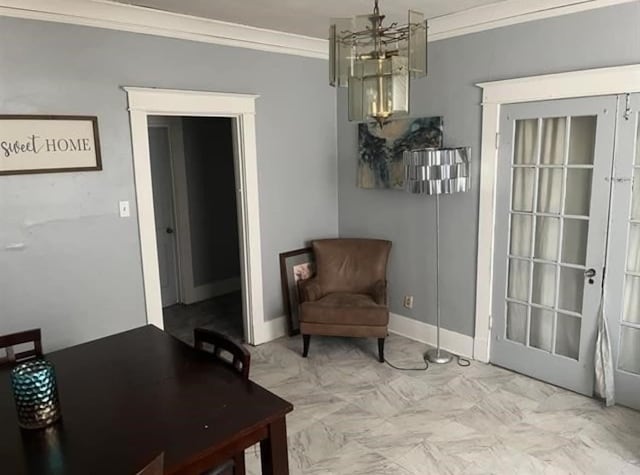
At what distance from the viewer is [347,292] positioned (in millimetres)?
4250

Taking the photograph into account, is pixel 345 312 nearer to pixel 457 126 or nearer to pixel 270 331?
pixel 270 331

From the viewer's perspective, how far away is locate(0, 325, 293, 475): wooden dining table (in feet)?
4.67

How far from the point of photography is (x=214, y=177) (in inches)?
223

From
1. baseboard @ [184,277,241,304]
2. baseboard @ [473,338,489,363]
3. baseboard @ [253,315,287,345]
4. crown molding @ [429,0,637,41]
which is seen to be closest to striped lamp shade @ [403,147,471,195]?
crown molding @ [429,0,637,41]

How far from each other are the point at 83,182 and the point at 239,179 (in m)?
1.27

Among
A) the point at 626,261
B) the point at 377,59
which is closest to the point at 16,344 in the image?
the point at 377,59

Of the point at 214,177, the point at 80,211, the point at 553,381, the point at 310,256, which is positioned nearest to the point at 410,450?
the point at 553,381

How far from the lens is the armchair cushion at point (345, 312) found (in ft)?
12.3

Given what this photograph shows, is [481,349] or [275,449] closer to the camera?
[275,449]

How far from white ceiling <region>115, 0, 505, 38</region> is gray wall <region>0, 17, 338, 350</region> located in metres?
0.29

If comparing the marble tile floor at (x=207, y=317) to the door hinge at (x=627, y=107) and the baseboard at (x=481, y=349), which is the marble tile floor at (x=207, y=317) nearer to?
the baseboard at (x=481, y=349)

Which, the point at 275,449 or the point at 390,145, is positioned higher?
the point at 390,145

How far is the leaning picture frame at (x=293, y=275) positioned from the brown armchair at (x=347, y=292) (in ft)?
0.63

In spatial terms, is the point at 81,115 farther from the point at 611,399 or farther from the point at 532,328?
the point at 611,399
